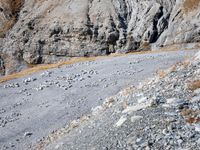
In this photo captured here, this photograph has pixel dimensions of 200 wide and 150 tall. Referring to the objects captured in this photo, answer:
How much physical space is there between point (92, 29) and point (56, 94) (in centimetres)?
3458

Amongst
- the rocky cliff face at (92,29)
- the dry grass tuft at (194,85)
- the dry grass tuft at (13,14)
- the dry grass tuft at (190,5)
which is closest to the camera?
the dry grass tuft at (194,85)

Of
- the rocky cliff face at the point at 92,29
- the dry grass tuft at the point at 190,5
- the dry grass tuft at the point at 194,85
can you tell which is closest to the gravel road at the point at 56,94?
the dry grass tuft at the point at 194,85

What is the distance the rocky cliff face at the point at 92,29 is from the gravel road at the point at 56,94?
74.6ft

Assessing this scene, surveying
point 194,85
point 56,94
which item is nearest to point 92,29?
point 56,94

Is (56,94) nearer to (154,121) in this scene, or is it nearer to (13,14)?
(154,121)

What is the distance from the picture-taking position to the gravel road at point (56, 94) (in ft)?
Answer: 74.7

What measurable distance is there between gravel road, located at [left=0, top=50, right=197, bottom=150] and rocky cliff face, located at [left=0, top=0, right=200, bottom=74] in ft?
74.6

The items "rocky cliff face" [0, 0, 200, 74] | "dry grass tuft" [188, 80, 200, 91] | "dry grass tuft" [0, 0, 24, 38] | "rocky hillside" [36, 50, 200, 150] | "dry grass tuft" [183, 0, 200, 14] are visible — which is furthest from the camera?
"dry grass tuft" [0, 0, 24, 38]

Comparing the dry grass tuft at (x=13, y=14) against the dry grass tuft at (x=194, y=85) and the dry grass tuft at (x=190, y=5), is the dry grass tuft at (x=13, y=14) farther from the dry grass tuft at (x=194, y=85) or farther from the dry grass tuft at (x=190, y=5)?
the dry grass tuft at (x=194, y=85)

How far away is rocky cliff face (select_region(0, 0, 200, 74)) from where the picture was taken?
195 feet

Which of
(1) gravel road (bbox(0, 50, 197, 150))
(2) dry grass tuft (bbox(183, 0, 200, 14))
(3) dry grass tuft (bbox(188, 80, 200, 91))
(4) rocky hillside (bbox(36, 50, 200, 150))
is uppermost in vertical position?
(2) dry grass tuft (bbox(183, 0, 200, 14))

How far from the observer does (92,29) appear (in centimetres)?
6291

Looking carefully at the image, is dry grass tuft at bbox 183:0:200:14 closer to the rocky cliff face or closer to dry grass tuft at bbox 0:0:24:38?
the rocky cliff face

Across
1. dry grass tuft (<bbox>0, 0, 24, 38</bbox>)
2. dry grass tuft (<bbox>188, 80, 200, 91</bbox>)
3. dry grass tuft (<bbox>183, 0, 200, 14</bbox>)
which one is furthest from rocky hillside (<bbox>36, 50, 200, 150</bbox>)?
dry grass tuft (<bbox>0, 0, 24, 38</bbox>)
